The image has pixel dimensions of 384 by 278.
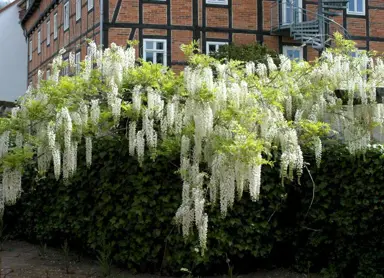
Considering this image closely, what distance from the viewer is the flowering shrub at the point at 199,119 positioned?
5.62m

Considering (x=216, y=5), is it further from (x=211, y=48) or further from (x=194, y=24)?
(x=211, y=48)

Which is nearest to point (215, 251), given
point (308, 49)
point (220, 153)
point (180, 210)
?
point (180, 210)

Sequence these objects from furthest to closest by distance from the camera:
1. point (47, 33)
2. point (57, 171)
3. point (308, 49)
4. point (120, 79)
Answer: point (47, 33)
point (308, 49)
point (120, 79)
point (57, 171)

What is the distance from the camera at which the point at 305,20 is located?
19125 millimetres

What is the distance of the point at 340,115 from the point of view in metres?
6.90

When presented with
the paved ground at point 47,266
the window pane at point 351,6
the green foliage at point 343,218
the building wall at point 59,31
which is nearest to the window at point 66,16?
the building wall at point 59,31

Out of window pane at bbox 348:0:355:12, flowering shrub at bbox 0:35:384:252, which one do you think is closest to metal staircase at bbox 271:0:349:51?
window pane at bbox 348:0:355:12

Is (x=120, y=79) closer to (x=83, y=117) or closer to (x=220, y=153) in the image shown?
(x=83, y=117)

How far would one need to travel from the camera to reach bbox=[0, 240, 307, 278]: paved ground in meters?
6.55

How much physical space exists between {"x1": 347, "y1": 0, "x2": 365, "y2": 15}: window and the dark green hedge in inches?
574

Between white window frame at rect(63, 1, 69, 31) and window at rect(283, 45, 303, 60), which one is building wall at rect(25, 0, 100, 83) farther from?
window at rect(283, 45, 303, 60)

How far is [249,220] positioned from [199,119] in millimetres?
1196

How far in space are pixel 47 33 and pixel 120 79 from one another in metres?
19.3

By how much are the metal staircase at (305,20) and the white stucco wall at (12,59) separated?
14.2 meters
